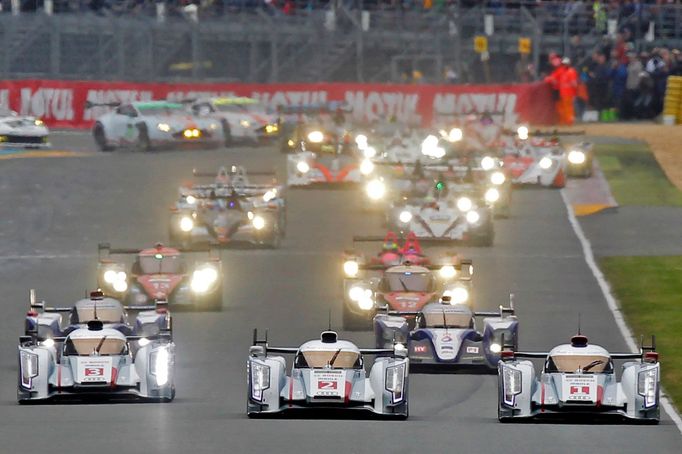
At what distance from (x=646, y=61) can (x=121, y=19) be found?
20959 mm

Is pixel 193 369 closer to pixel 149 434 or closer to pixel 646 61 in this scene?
pixel 149 434

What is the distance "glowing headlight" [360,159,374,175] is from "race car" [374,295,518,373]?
1043 inches

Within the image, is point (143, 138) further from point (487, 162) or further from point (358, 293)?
point (358, 293)

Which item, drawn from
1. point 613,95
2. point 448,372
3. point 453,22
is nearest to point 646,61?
point 613,95

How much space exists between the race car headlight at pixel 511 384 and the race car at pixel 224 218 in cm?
1950

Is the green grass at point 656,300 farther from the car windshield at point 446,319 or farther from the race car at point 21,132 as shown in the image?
the race car at point 21,132

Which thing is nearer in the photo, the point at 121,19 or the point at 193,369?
the point at 193,369

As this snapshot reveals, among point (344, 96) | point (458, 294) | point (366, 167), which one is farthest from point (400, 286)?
point (344, 96)

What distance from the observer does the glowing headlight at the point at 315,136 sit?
60253 mm

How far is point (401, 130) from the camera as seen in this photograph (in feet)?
204

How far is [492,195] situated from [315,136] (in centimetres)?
1147

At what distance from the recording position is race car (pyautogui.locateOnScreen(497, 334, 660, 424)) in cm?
2477

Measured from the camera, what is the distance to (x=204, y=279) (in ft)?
114

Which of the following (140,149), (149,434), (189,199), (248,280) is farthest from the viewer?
(140,149)
